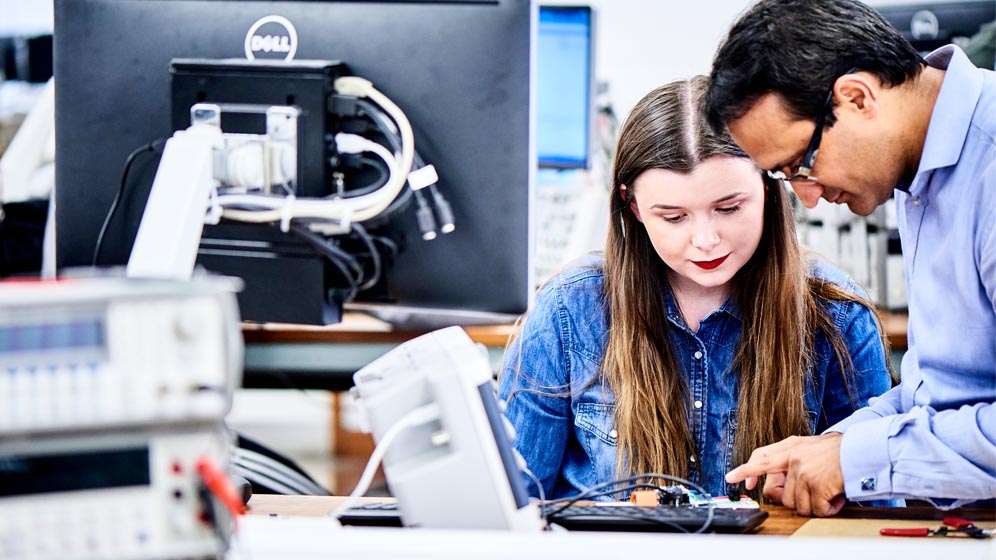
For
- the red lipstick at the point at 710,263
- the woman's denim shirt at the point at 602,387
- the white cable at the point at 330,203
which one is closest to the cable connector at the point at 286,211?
the white cable at the point at 330,203

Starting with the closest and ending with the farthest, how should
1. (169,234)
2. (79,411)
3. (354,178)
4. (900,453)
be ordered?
(79,411) < (169,234) < (900,453) < (354,178)

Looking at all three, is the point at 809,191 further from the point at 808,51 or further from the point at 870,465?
the point at 870,465

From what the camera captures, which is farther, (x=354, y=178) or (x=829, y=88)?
(x=354, y=178)

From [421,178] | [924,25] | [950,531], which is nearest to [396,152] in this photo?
[421,178]

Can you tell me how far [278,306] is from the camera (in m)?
1.42

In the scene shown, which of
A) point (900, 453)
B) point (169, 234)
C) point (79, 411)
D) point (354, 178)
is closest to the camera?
point (79, 411)

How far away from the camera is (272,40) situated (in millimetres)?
1417

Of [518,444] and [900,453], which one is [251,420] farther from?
[900,453]

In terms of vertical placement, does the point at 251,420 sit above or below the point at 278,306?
below

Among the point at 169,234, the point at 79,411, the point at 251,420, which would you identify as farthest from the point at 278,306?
the point at 251,420

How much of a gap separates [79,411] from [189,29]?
2.60ft

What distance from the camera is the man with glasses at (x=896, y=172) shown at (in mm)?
1239

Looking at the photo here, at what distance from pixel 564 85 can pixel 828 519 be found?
5.62 ft

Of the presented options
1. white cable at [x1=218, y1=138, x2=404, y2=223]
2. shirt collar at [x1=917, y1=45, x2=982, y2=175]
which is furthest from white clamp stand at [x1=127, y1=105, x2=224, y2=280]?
shirt collar at [x1=917, y1=45, x2=982, y2=175]
